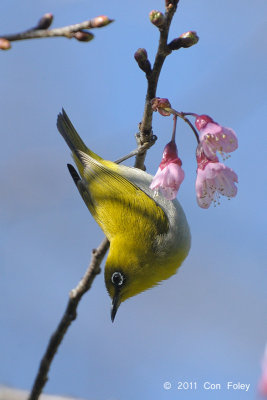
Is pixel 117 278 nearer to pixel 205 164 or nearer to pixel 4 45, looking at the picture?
pixel 205 164

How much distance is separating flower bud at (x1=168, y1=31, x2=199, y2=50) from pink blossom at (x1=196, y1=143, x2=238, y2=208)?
463 mm

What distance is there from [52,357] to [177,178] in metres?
1.26

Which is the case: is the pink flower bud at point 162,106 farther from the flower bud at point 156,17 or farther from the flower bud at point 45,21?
the flower bud at point 45,21

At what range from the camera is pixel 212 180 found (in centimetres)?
262

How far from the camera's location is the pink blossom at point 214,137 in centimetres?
247

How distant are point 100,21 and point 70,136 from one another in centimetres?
275

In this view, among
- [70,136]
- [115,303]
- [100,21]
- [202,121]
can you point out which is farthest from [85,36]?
[70,136]

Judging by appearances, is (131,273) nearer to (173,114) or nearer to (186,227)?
(186,227)

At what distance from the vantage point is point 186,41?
241cm

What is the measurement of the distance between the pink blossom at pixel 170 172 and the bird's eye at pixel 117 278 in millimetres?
1080

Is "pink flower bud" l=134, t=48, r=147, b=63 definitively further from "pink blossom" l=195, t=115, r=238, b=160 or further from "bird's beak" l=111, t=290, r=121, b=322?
"bird's beak" l=111, t=290, r=121, b=322

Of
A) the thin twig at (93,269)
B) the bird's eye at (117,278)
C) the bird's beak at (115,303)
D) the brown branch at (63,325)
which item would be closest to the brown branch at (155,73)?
the thin twig at (93,269)

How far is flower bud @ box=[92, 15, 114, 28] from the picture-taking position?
1.61m

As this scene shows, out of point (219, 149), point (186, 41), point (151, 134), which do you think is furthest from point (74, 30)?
point (151, 134)
